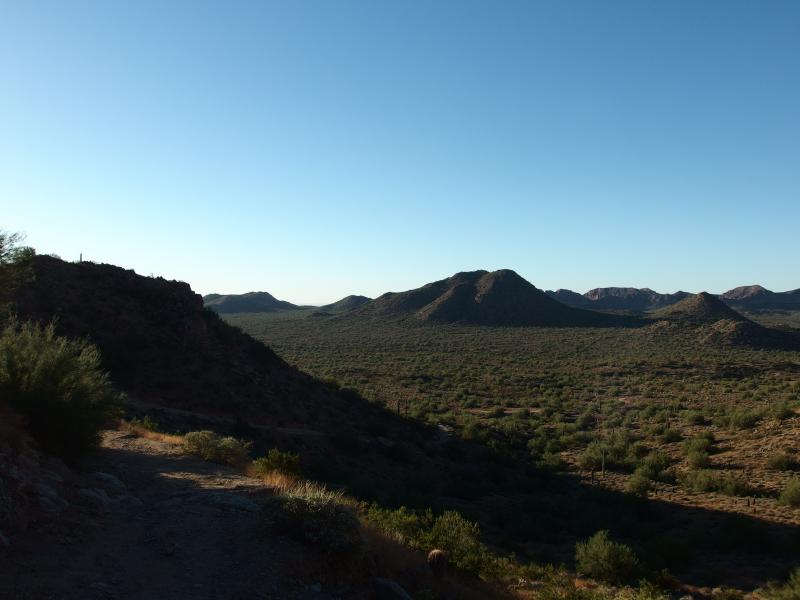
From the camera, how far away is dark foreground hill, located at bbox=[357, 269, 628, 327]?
103 m

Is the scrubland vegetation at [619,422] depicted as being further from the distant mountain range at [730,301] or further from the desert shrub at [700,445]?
the distant mountain range at [730,301]

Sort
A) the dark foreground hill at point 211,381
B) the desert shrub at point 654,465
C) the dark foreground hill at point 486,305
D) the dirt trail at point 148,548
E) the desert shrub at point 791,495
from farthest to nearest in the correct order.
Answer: the dark foreground hill at point 486,305, the dark foreground hill at point 211,381, the desert shrub at point 654,465, the desert shrub at point 791,495, the dirt trail at point 148,548

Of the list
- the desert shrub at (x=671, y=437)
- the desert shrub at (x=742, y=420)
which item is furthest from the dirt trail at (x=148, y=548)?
the desert shrub at (x=742, y=420)

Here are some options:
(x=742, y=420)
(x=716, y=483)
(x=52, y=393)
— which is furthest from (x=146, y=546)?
(x=742, y=420)

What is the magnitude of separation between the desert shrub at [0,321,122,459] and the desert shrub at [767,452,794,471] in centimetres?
2058

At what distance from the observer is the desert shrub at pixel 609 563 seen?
11906 mm

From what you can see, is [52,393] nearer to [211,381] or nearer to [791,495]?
[211,381]

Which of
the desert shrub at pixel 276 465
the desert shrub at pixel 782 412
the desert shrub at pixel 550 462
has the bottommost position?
the desert shrub at pixel 550 462

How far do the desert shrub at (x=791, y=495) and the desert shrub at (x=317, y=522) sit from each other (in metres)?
14.8

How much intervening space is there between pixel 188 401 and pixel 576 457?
56.0 feet

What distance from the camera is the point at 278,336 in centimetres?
8225

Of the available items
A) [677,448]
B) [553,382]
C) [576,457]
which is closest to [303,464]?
[576,457]

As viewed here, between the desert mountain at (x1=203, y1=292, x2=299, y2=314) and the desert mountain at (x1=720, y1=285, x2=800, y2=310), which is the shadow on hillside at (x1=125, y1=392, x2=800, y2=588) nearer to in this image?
the desert mountain at (x1=203, y1=292, x2=299, y2=314)

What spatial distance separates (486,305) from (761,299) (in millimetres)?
120252
